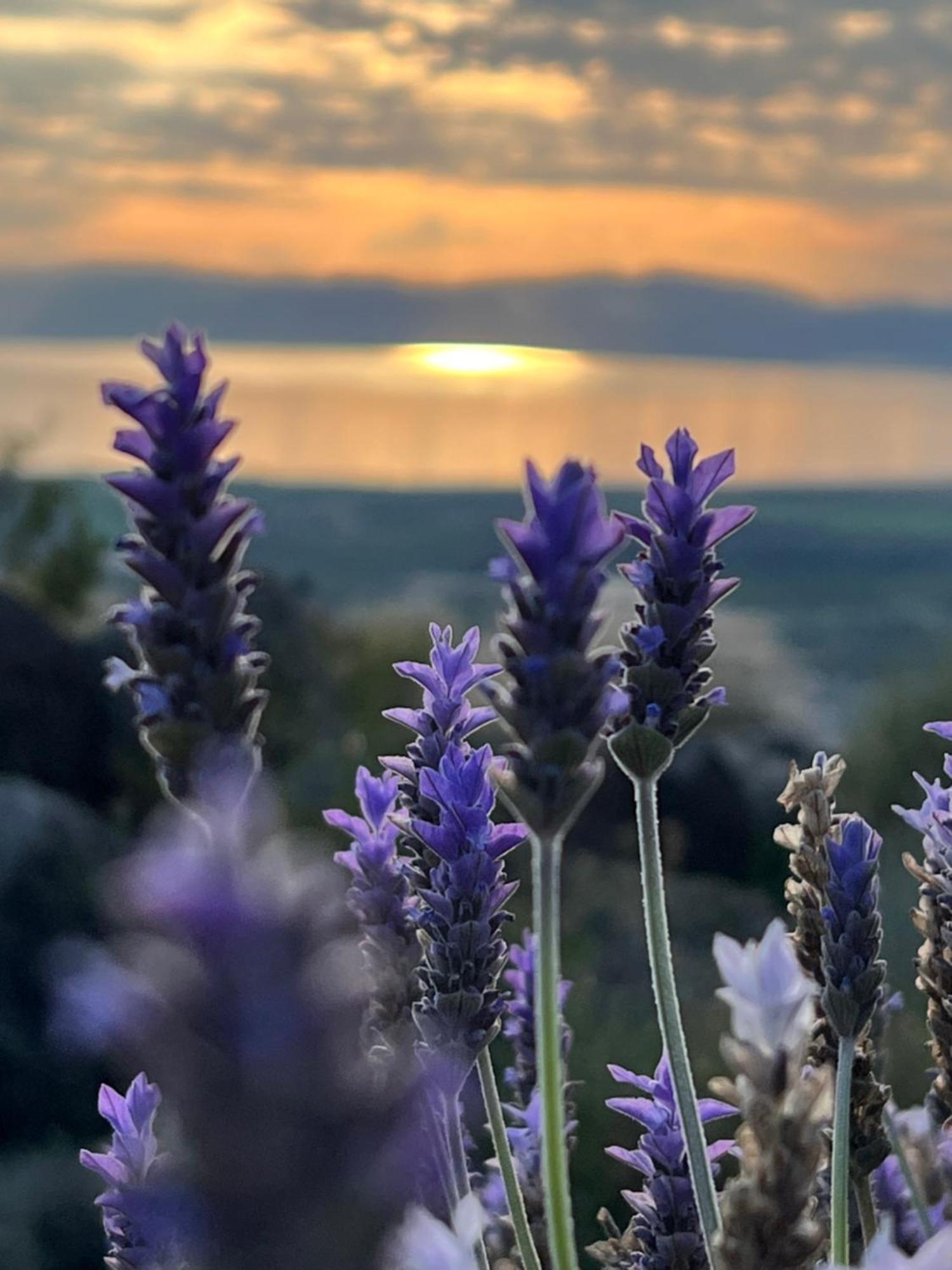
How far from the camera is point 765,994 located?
21.9 inches

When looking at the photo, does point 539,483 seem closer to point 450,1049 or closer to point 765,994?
point 765,994

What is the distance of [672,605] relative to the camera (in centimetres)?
79

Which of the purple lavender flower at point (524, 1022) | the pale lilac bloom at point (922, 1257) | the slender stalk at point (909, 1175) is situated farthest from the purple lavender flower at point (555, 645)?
the purple lavender flower at point (524, 1022)

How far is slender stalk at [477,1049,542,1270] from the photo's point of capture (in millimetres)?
812

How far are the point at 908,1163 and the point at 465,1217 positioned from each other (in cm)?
39

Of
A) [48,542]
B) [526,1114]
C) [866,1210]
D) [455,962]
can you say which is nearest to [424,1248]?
[455,962]

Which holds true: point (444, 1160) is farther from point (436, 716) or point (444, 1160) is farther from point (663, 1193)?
point (436, 716)

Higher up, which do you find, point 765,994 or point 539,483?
point 539,483

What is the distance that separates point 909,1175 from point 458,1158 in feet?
0.76

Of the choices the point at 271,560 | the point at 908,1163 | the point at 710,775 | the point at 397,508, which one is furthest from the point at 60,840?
the point at 397,508

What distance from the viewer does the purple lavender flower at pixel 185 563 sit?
66 centimetres

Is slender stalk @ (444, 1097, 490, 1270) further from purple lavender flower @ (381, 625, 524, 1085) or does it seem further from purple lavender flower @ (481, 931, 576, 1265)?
purple lavender flower @ (481, 931, 576, 1265)

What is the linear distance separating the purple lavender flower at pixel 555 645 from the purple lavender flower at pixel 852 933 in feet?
0.86

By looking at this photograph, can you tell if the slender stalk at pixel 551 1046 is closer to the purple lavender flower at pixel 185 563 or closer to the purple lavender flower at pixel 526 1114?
the purple lavender flower at pixel 185 563
